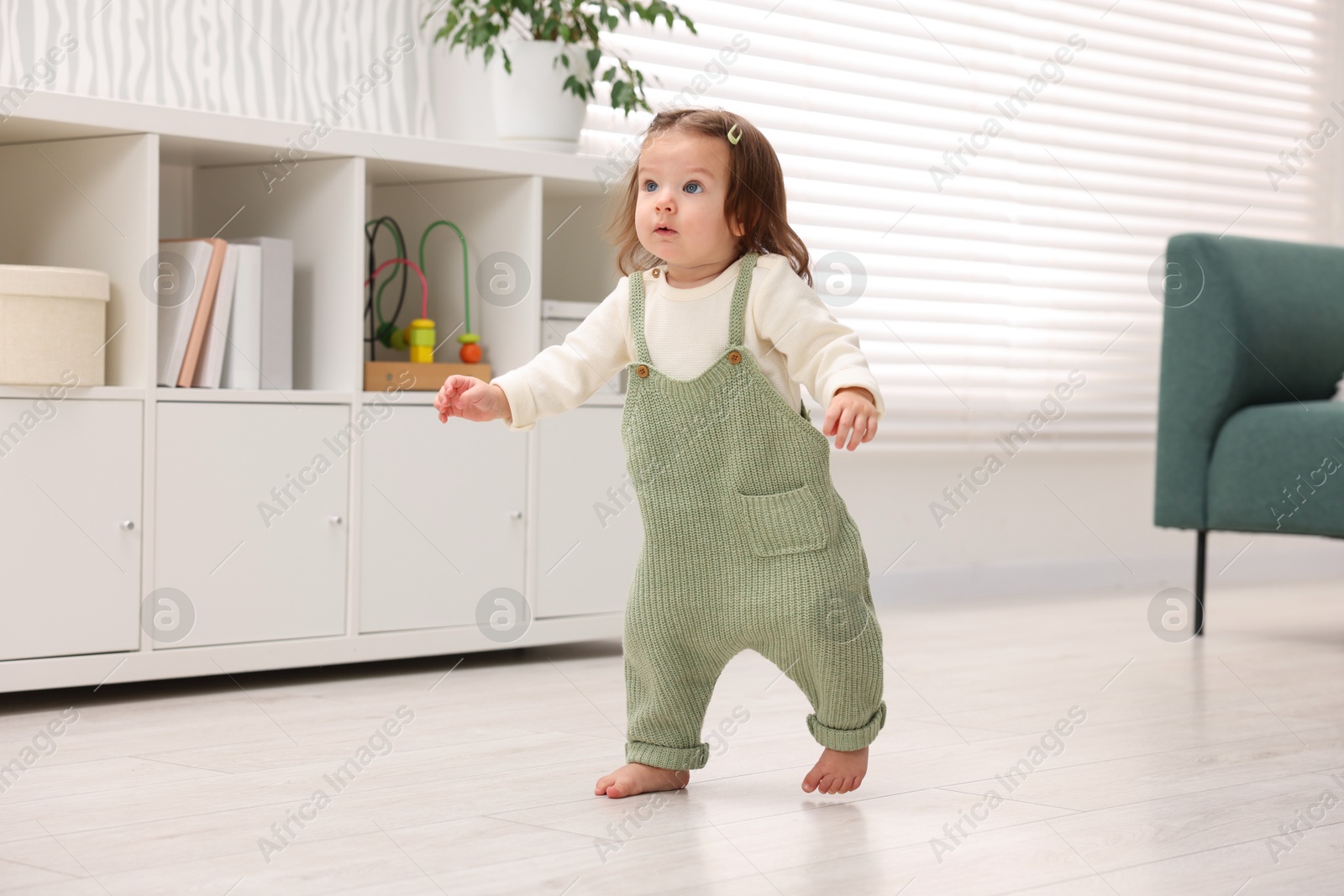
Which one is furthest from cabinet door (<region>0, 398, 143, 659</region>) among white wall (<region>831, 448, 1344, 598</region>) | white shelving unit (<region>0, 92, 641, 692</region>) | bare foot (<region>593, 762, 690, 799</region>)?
white wall (<region>831, 448, 1344, 598</region>)

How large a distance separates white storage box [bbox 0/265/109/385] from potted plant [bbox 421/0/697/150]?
2.70 feet

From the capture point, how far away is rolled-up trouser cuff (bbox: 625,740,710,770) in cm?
152

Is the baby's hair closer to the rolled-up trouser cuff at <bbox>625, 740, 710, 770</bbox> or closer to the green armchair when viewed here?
the rolled-up trouser cuff at <bbox>625, 740, 710, 770</bbox>

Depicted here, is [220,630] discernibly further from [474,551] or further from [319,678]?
[474,551]

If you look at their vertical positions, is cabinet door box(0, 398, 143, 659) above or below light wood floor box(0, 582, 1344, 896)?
above

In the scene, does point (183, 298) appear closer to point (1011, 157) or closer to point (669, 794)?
point (669, 794)

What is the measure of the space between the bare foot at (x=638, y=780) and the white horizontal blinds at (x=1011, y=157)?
1666 millimetres

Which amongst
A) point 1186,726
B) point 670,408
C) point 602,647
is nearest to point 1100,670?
point 1186,726

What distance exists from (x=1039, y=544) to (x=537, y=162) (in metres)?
1.92

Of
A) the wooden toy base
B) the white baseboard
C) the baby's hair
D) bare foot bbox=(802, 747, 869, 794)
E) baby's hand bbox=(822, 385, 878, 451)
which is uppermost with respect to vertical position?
the baby's hair

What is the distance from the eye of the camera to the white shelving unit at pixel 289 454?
77.4 inches

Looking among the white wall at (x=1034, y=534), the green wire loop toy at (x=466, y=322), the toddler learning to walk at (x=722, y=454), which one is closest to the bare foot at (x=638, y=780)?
the toddler learning to walk at (x=722, y=454)

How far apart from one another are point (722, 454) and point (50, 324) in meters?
0.98

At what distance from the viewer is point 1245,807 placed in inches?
58.9
